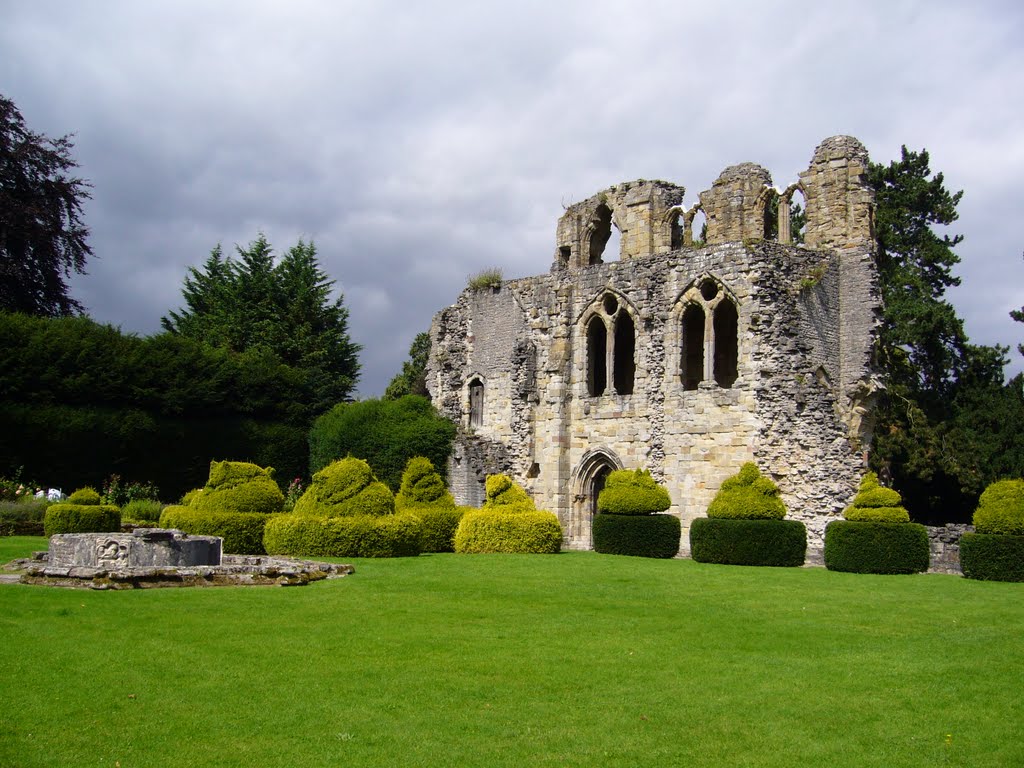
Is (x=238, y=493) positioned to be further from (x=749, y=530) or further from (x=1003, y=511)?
(x=1003, y=511)

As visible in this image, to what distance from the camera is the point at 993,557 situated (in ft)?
56.0

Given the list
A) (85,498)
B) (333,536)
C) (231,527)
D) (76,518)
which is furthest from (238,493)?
(85,498)

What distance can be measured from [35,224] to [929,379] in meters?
29.2

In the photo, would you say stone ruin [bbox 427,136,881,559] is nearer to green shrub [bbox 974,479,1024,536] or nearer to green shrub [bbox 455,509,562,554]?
green shrub [bbox 455,509,562,554]

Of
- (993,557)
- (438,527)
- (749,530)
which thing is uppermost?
(749,530)

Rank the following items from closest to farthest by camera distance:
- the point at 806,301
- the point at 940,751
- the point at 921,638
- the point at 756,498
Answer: the point at 940,751 < the point at 921,638 < the point at 756,498 < the point at 806,301

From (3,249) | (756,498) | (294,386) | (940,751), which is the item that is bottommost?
(940,751)

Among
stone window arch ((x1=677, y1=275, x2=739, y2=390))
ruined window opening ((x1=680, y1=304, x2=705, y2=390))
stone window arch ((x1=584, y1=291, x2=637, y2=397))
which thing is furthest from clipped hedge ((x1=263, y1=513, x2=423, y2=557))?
ruined window opening ((x1=680, y1=304, x2=705, y2=390))

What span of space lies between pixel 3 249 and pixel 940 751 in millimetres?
32327

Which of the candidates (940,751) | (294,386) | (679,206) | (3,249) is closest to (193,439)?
(294,386)

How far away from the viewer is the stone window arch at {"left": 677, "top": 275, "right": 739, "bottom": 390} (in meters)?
24.7

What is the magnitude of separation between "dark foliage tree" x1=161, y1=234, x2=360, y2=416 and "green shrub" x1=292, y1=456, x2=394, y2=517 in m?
19.3

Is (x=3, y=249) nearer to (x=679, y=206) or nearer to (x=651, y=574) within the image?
(x=679, y=206)

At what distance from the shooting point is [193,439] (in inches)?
1142
